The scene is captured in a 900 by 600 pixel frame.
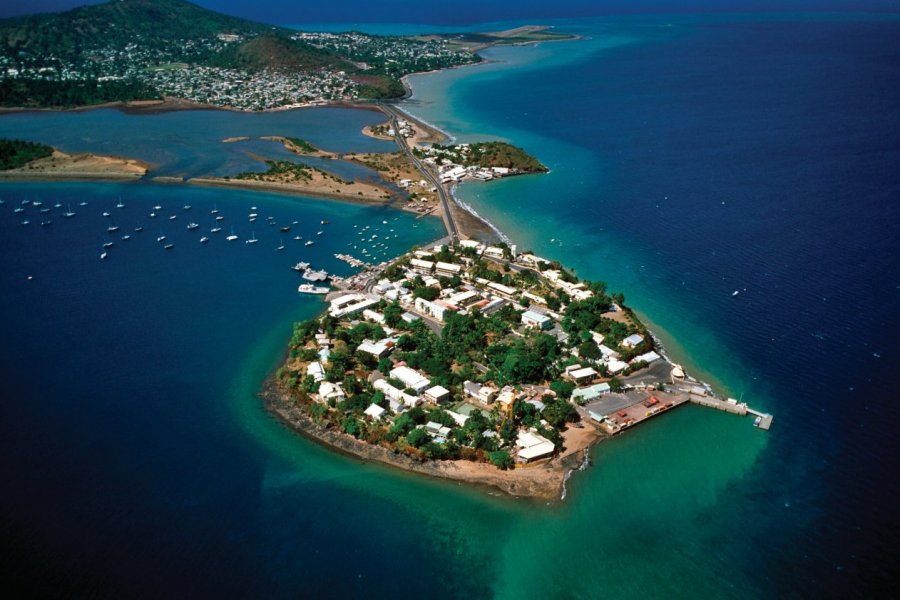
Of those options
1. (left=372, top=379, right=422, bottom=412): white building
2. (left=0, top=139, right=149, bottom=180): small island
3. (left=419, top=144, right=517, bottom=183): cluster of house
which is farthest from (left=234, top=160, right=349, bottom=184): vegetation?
(left=372, top=379, right=422, bottom=412): white building

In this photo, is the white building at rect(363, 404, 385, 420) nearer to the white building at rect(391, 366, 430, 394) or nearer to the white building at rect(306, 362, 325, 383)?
the white building at rect(391, 366, 430, 394)

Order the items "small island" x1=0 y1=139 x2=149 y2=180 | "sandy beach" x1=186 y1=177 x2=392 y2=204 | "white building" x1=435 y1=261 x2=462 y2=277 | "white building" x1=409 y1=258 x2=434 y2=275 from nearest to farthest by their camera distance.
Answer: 1. "white building" x1=435 y1=261 x2=462 y2=277
2. "white building" x1=409 y1=258 x2=434 y2=275
3. "sandy beach" x1=186 y1=177 x2=392 y2=204
4. "small island" x1=0 y1=139 x2=149 y2=180

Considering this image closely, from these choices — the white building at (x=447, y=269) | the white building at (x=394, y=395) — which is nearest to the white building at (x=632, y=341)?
the white building at (x=394, y=395)

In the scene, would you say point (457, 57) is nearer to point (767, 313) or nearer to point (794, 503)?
point (767, 313)

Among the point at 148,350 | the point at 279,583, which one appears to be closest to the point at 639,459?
the point at 279,583

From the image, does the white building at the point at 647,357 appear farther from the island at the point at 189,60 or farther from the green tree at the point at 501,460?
the island at the point at 189,60
